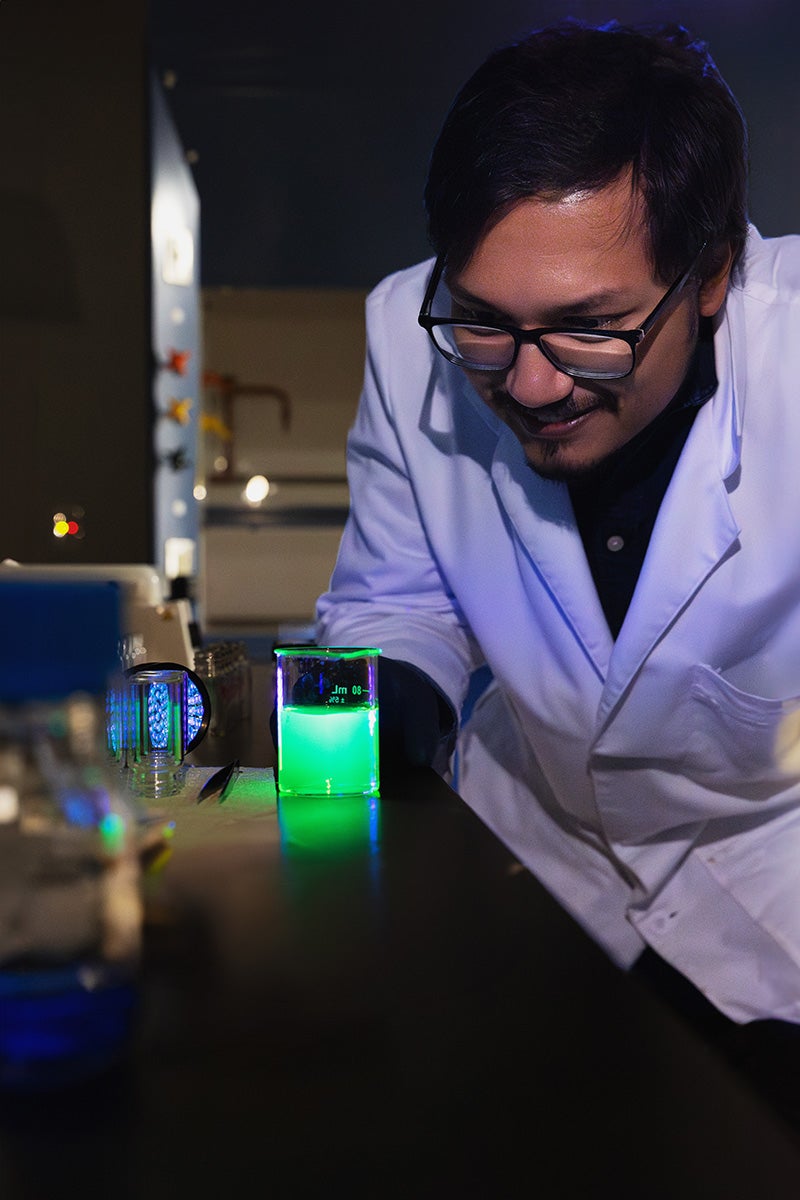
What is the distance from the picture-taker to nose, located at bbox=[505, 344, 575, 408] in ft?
3.98

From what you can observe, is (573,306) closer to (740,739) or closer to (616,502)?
(616,502)

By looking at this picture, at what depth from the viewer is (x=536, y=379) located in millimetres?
1215

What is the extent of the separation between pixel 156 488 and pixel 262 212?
2.41 metres

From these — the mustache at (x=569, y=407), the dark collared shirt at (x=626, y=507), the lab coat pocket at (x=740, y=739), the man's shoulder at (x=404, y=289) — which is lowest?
the lab coat pocket at (x=740, y=739)

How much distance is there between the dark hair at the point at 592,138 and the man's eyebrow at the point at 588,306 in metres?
0.06

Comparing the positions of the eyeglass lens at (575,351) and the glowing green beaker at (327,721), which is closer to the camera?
the glowing green beaker at (327,721)

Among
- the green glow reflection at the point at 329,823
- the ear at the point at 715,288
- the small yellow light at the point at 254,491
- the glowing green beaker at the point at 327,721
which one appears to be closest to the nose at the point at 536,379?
the ear at the point at 715,288

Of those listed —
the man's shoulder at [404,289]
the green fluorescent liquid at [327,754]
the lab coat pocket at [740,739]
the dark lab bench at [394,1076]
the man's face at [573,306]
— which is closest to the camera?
the dark lab bench at [394,1076]

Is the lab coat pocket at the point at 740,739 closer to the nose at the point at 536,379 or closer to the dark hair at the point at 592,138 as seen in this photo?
the nose at the point at 536,379

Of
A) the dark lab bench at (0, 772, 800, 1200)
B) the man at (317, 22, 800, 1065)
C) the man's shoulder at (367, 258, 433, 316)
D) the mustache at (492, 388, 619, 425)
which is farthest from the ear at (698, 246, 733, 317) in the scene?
the dark lab bench at (0, 772, 800, 1200)

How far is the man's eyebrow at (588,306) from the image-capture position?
3.90 feet

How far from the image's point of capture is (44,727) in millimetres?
456

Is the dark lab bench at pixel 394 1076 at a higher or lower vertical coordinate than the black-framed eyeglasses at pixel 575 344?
lower

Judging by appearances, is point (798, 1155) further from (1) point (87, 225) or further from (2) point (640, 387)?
(1) point (87, 225)
